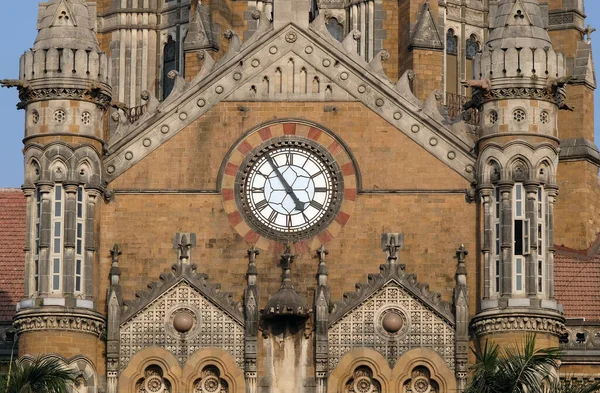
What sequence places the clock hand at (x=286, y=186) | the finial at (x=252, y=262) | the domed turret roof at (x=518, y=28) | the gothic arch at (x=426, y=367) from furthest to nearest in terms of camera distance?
the clock hand at (x=286, y=186)
the domed turret roof at (x=518, y=28)
the finial at (x=252, y=262)
the gothic arch at (x=426, y=367)

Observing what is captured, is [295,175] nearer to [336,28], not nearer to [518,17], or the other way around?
[518,17]

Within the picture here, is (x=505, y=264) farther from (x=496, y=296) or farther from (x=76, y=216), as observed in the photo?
(x=76, y=216)

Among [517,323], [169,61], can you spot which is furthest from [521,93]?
[169,61]

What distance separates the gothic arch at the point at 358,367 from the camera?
223 feet

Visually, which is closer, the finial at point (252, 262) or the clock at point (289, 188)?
the finial at point (252, 262)

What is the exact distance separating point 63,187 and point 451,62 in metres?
18.9

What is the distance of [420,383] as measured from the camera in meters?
68.2

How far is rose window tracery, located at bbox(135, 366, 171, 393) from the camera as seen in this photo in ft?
224

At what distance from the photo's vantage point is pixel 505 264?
2677 inches

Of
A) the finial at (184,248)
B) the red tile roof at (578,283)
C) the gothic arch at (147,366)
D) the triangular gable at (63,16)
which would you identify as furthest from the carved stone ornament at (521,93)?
the triangular gable at (63,16)

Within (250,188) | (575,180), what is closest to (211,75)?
(250,188)

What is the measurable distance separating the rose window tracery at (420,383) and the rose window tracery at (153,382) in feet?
19.1

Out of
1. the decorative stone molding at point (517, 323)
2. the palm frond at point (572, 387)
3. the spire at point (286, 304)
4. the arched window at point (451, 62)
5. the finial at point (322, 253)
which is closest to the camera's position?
the palm frond at point (572, 387)

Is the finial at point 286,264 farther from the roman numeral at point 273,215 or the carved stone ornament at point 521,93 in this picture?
the carved stone ornament at point 521,93
